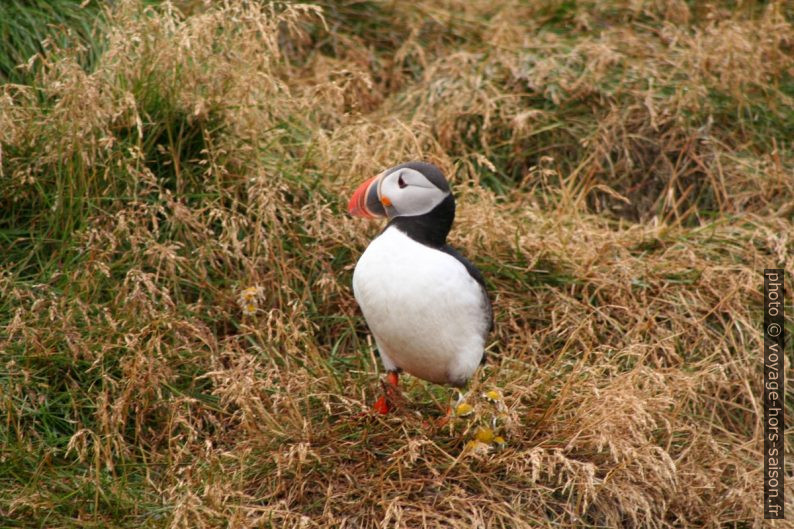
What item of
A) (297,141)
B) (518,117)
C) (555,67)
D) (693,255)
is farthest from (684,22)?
(297,141)

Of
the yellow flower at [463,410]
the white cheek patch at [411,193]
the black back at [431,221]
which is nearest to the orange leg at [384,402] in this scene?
the yellow flower at [463,410]

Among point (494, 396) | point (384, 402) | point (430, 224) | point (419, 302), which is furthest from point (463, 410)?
point (430, 224)

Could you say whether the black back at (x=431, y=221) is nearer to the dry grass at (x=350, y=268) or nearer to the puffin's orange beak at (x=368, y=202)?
the puffin's orange beak at (x=368, y=202)

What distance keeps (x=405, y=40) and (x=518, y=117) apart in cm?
110

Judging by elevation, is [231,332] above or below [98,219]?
below

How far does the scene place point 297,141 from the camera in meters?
4.78

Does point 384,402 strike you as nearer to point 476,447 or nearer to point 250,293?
point 476,447

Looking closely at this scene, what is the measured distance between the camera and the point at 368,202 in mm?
3379

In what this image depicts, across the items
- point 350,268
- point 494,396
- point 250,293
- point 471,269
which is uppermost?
point 471,269

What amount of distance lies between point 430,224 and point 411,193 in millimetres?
117

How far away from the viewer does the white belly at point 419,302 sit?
3.21m

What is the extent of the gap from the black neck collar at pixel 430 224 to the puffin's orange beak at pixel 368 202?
67 mm

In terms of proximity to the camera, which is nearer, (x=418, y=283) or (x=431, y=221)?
(x=418, y=283)

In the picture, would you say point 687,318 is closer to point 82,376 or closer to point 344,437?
point 344,437
